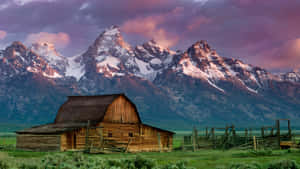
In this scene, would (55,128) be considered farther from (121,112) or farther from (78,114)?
(121,112)

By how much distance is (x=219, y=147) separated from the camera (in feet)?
180

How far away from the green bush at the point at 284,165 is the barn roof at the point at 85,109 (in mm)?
31072

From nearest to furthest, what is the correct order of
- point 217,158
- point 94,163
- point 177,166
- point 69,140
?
point 94,163 → point 177,166 → point 217,158 → point 69,140

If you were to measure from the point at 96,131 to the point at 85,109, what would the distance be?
597 cm

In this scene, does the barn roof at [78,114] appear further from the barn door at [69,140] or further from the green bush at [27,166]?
the green bush at [27,166]

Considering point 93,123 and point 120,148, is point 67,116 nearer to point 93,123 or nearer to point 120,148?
point 93,123

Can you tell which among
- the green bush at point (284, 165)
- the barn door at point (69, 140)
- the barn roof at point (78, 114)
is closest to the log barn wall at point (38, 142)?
the barn roof at point (78, 114)

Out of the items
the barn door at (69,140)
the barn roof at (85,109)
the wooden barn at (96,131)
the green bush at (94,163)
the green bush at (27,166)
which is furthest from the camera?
the barn roof at (85,109)

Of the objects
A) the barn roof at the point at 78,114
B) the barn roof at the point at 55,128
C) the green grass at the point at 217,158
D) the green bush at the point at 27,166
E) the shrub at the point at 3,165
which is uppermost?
the barn roof at the point at 78,114

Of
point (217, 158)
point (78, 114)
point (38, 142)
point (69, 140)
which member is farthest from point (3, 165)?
point (78, 114)

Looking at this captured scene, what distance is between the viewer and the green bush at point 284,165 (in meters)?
24.1

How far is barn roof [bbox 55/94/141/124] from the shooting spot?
53.5 meters

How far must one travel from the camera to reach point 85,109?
182 feet

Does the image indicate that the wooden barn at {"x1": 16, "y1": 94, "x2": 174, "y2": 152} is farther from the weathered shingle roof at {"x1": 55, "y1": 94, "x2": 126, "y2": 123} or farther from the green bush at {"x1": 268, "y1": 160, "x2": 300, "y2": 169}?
the green bush at {"x1": 268, "y1": 160, "x2": 300, "y2": 169}
